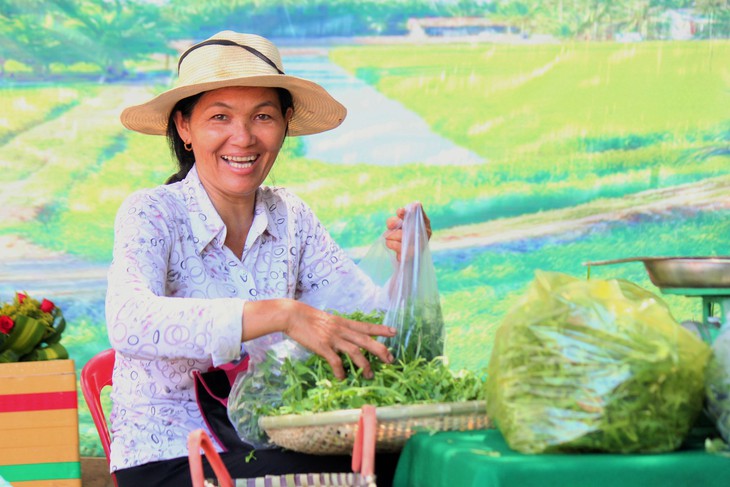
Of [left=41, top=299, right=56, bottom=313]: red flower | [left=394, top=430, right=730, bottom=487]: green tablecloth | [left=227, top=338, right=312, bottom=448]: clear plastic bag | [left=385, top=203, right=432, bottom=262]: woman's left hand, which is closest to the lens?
[left=394, top=430, right=730, bottom=487]: green tablecloth

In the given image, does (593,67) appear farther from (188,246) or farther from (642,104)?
(188,246)

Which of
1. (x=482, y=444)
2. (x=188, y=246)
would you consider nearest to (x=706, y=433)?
(x=482, y=444)

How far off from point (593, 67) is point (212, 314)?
298 centimetres

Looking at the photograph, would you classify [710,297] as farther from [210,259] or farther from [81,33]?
[81,33]

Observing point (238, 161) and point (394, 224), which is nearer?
point (394, 224)

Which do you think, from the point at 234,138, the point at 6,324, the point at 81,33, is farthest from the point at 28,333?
the point at 81,33

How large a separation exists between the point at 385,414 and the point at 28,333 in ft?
6.95

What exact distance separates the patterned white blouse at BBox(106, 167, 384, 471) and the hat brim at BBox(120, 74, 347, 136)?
0.19m

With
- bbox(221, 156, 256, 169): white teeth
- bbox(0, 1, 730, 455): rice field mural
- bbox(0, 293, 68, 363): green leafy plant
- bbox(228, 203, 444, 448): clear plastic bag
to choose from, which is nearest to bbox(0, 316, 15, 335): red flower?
bbox(0, 293, 68, 363): green leafy plant

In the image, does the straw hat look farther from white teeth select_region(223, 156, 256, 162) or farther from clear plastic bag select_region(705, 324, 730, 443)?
clear plastic bag select_region(705, 324, 730, 443)

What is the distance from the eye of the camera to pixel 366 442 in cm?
141

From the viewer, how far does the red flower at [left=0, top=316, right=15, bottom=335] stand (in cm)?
317

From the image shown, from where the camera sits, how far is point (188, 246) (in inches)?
86.2

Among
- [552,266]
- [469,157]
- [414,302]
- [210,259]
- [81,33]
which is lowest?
[414,302]
